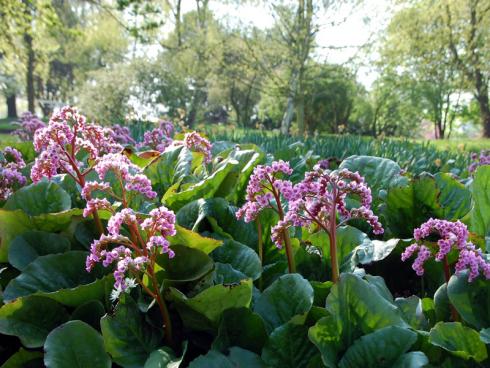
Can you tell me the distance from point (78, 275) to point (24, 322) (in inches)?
7.1

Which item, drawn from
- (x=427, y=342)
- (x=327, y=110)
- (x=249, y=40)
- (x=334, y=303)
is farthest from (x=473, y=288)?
(x=327, y=110)

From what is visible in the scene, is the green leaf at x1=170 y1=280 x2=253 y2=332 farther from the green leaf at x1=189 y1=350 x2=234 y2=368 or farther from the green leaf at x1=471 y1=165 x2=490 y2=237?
the green leaf at x1=471 y1=165 x2=490 y2=237

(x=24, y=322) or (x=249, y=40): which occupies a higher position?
(x=249, y=40)

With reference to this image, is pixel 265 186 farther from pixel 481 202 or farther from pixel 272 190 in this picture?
pixel 481 202

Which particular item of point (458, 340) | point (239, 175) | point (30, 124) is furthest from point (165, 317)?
point (30, 124)

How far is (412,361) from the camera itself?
2.53 ft

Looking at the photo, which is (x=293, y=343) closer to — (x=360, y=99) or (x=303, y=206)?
(x=303, y=206)

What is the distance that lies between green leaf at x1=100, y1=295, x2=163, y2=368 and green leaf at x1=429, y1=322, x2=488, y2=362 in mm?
533

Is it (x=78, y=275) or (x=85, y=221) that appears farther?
(x=85, y=221)

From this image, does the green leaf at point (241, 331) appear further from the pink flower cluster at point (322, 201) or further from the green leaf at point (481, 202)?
the green leaf at point (481, 202)

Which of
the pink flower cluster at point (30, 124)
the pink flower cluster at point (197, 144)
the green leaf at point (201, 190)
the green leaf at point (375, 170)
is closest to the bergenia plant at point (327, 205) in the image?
the green leaf at point (201, 190)

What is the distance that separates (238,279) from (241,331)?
0.16 metres

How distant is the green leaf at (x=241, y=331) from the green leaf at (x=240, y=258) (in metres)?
0.19

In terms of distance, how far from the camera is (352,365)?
0.82 meters
